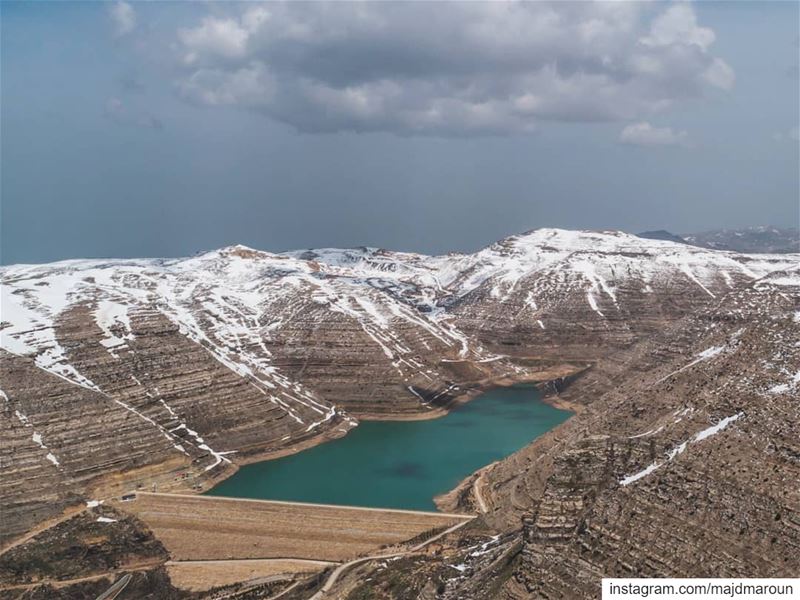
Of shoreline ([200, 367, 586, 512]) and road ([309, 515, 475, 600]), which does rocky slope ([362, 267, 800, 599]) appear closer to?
road ([309, 515, 475, 600])

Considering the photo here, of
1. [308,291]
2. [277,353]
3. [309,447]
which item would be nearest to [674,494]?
[309,447]

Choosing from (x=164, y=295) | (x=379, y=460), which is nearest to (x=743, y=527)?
(x=379, y=460)

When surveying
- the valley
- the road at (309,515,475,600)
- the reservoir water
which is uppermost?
the valley

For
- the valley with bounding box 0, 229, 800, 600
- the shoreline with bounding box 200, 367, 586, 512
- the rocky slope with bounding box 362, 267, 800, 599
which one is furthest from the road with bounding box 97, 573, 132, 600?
the rocky slope with bounding box 362, 267, 800, 599

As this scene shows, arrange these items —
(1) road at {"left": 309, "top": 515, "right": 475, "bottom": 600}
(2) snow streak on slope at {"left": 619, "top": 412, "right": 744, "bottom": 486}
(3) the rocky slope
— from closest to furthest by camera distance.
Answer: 1. (3) the rocky slope
2. (2) snow streak on slope at {"left": 619, "top": 412, "right": 744, "bottom": 486}
3. (1) road at {"left": 309, "top": 515, "right": 475, "bottom": 600}

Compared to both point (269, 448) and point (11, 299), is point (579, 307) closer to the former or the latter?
point (269, 448)

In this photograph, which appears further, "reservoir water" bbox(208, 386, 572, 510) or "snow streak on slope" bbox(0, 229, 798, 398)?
"snow streak on slope" bbox(0, 229, 798, 398)
